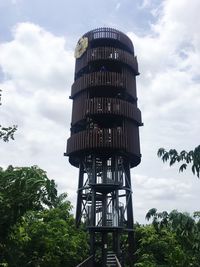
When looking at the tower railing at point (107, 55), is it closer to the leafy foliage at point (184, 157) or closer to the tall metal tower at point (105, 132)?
the tall metal tower at point (105, 132)

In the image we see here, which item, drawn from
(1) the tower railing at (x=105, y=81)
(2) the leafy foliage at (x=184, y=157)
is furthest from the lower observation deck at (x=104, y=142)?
(2) the leafy foliage at (x=184, y=157)

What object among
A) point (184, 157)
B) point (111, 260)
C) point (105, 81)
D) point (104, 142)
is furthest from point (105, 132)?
point (184, 157)

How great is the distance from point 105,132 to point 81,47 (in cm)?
856

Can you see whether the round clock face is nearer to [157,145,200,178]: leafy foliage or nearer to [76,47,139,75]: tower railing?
[76,47,139,75]: tower railing

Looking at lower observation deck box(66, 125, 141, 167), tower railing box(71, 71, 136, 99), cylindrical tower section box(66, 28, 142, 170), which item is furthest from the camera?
tower railing box(71, 71, 136, 99)

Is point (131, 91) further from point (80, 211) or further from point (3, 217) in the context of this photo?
point (3, 217)

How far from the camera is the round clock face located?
3098 cm

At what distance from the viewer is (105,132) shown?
27.3 m

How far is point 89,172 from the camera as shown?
27.8m

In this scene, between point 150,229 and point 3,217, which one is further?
point 150,229

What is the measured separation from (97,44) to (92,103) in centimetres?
618

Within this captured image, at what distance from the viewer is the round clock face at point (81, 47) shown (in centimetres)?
3098

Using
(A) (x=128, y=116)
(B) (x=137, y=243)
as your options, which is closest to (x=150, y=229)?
(B) (x=137, y=243)

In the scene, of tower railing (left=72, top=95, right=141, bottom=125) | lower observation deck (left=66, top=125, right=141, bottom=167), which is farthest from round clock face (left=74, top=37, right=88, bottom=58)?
lower observation deck (left=66, top=125, right=141, bottom=167)
